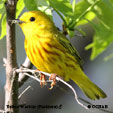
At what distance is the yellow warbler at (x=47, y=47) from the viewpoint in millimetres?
2902

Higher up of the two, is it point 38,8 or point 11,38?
point 38,8

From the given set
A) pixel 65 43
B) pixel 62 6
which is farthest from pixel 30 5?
pixel 65 43

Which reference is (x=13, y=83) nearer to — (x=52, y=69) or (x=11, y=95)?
(x=11, y=95)

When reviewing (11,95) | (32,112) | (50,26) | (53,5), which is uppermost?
(50,26)

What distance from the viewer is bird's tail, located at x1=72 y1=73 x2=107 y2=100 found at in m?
3.40

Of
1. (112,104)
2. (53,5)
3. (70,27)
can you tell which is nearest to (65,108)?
(112,104)

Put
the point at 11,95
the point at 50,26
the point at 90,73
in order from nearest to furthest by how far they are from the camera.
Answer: the point at 11,95 → the point at 50,26 → the point at 90,73

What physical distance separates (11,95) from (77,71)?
128cm

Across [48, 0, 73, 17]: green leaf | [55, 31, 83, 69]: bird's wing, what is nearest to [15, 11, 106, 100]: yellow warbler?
[55, 31, 83, 69]: bird's wing

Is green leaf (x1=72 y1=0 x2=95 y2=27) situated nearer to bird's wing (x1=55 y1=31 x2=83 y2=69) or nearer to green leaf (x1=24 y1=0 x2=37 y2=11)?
green leaf (x1=24 y1=0 x2=37 y2=11)

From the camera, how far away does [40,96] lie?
4.03 metres

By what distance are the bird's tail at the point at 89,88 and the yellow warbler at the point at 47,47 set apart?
52mm

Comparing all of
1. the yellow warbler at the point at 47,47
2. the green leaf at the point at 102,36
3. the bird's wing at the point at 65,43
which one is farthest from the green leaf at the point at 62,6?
the bird's wing at the point at 65,43

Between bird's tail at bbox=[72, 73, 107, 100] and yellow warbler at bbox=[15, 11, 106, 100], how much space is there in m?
0.05
